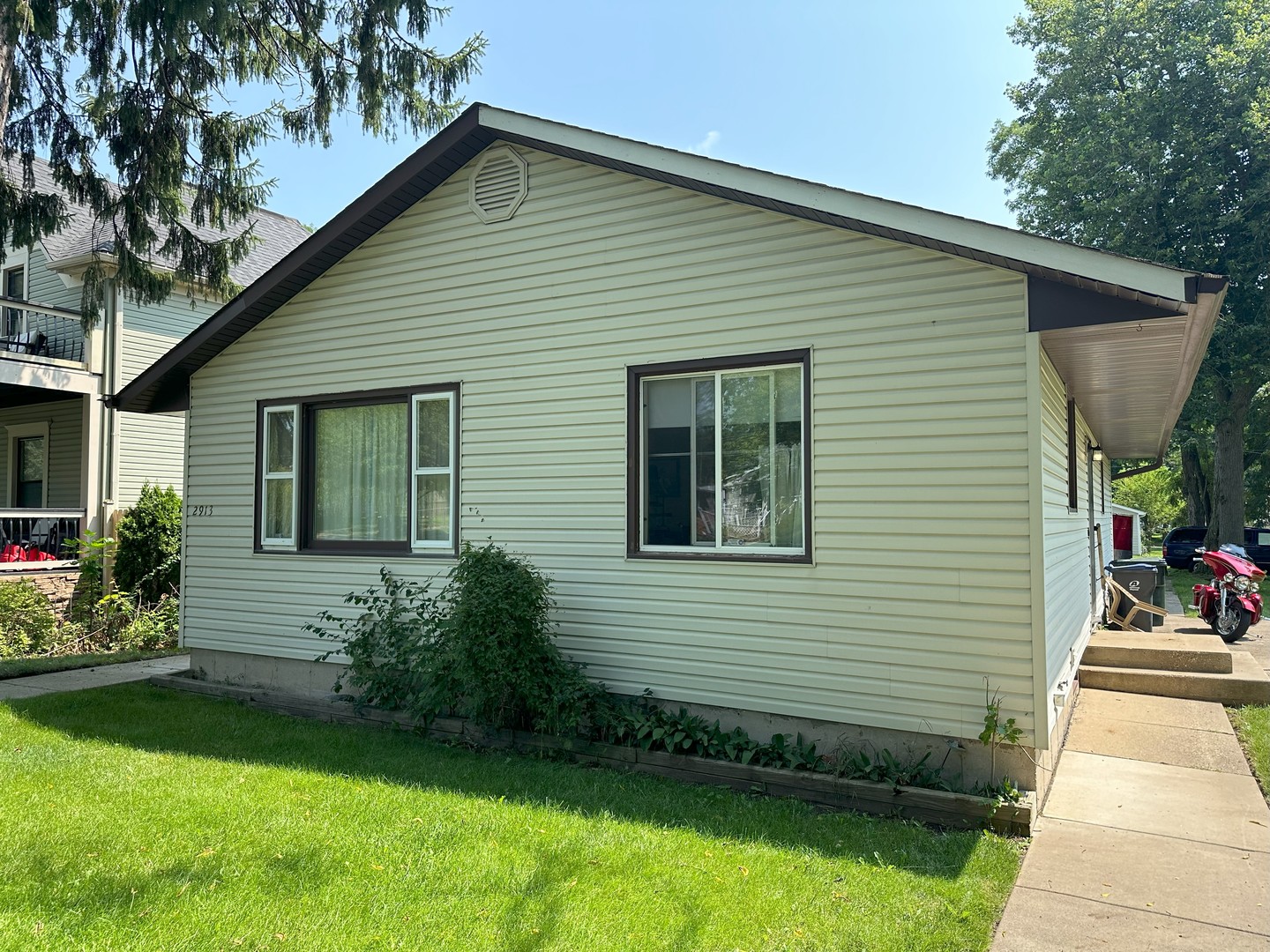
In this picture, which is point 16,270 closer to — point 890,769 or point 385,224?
point 385,224

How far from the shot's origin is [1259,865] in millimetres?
4605

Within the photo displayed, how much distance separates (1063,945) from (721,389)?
4.12 meters

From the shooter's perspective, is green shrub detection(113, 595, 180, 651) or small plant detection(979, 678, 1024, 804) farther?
green shrub detection(113, 595, 180, 651)

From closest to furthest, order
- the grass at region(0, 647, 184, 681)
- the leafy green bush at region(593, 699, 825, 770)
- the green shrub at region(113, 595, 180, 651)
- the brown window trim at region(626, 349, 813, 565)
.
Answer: the leafy green bush at region(593, 699, 825, 770)
the brown window trim at region(626, 349, 813, 565)
the grass at region(0, 647, 184, 681)
the green shrub at region(113, 595, 180, 651)

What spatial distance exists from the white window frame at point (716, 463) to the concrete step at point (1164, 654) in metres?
5.21

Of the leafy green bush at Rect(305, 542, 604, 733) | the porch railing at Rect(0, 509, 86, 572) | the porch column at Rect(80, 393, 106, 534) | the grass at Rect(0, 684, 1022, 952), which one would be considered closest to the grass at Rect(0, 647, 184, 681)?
the porch railing at Rect(0, 509, 86, 572)

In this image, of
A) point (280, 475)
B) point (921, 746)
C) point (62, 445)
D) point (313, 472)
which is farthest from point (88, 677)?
point (921, 746)

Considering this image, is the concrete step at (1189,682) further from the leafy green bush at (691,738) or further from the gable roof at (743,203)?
the leafy green bush at (691,738)

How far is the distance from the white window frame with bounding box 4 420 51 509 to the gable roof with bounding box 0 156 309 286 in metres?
3.65

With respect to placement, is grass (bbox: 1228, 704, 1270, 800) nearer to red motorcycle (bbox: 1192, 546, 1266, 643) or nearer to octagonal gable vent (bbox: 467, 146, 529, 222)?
red motorcycle (bbox: 1192, 546, 1266, 643)

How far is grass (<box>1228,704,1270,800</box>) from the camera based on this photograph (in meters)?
6.19

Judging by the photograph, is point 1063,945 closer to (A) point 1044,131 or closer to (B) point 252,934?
(B) point 252,934

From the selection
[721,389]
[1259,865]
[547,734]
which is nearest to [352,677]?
[547,734]

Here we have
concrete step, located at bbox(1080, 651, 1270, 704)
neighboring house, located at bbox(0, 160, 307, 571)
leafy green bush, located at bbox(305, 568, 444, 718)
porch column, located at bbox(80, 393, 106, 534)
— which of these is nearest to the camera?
leafy green bush, located at bbox(305, 568, 444, 718)
